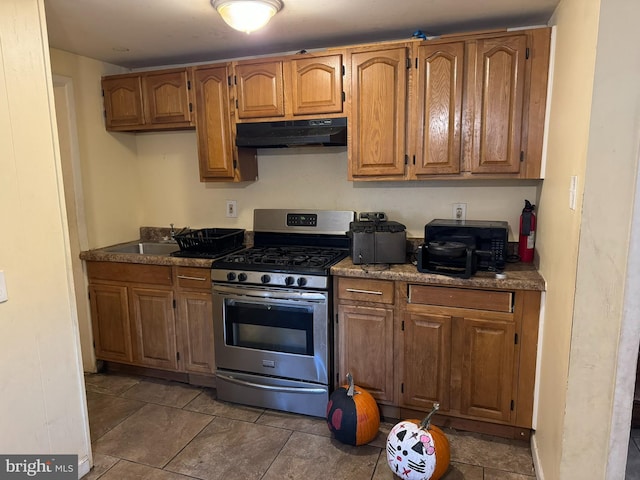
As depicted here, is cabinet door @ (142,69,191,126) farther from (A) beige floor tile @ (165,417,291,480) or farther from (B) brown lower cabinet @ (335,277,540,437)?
(A) beige floor tile @ (165,417,291,480)

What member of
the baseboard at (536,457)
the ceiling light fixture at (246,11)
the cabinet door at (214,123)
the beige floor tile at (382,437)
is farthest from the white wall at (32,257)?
the baseboard at (536,457)

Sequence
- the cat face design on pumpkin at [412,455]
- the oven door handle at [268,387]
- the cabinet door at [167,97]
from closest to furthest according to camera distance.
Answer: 1. the cat face design on pumpkin at [412,455]
2. the oven door handle at [268,387]
3. the cabinet door at [167,97]

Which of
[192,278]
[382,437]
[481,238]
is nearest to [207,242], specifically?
[192,278]

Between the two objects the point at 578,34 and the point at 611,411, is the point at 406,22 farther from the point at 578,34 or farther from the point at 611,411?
the point at 611,411

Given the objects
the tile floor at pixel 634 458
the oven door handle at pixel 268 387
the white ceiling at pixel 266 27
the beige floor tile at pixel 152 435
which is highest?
the white ceiling at pixel 266 27

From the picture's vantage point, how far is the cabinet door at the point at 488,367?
7.28 feet

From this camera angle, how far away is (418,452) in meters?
1.89

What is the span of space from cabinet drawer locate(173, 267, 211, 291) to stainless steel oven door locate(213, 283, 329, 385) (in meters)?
0.12

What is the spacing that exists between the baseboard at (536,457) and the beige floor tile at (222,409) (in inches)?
61.0

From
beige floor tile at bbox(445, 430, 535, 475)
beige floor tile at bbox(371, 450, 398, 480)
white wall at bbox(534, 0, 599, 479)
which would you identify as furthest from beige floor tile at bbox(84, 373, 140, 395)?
white wall at bbox(534, 0, 599, 479)

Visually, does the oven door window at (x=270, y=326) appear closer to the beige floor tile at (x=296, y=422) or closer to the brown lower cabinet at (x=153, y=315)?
the brown lower cabinet at (x=153, y=315)

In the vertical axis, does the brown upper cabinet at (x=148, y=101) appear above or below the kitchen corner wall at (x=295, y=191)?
above

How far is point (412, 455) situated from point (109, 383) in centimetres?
227

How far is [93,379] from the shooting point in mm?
3113
